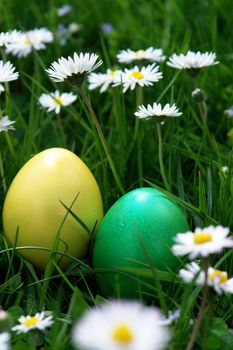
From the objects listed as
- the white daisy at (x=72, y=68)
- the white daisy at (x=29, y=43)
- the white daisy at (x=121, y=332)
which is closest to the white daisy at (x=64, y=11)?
the white daisy at (x=29, y=43)

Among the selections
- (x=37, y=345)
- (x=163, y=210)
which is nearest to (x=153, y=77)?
(x=163, y=210)

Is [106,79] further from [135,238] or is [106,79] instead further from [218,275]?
[218,275]

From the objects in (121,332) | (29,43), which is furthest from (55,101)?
(121,332)

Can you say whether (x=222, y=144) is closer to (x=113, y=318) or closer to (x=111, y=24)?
(x=111, y=24)

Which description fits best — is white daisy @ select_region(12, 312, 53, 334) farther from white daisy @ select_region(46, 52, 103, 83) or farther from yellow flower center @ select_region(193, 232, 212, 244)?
white daisy @ select_region(46, 52, 103, 83)

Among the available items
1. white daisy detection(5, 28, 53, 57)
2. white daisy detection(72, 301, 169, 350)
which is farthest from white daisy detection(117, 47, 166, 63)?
white daisy detection(72, 301, 169, 350)

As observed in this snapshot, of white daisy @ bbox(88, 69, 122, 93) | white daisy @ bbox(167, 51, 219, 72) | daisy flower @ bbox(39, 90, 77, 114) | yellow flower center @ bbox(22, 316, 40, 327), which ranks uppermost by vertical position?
white daisy @ bbox(167, 51, 219, 72)

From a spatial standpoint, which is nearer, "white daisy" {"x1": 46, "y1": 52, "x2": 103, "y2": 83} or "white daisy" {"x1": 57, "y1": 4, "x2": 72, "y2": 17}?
"white daisy" {"x1": 46, "y1": 52, "x2": 103, "y2": 83}
